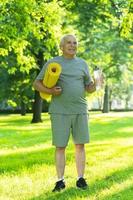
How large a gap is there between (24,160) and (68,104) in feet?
14.5

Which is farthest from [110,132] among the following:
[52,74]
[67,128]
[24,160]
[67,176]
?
[52,74]

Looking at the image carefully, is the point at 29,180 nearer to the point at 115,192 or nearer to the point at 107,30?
the point at 115,192

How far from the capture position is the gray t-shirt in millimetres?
7375

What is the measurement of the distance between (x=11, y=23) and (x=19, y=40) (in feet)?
3.97

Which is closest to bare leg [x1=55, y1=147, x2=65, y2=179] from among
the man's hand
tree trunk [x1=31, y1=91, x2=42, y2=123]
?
the man's hand

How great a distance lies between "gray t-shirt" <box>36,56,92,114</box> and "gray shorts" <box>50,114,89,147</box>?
2.8 inches

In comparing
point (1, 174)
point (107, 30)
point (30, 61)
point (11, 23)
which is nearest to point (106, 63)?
point (107, 30)

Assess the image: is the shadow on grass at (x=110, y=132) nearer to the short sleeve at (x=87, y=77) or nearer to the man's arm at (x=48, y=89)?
the short sleeve at (x=87, y=77)

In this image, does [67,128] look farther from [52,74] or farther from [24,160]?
[24,160]

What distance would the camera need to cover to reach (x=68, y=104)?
738cm

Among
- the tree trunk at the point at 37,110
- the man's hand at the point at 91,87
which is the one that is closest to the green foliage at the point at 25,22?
the man's hand at the point at 91,87

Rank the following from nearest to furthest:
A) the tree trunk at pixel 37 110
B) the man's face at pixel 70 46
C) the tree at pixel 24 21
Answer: the man's face at pixel 70 46
the tree at pixel 24 21
the tree trunk at pixel 37 110

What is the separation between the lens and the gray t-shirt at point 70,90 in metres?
7.38

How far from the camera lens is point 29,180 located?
27.9 ft
